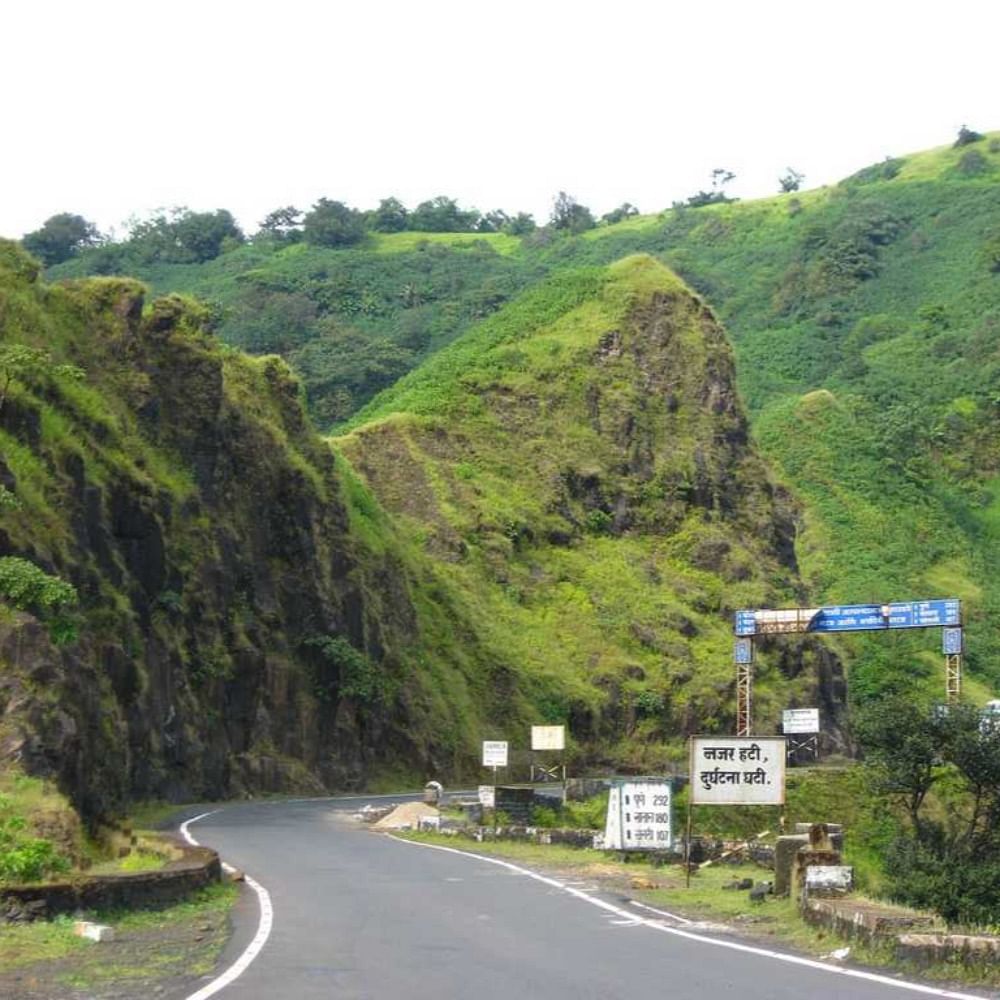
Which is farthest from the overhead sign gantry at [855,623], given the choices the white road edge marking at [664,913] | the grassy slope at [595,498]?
the white road edge marking at [664,913]

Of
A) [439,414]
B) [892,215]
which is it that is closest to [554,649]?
[439,414]

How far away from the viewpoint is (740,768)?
18.9m

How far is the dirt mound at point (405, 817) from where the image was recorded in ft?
100

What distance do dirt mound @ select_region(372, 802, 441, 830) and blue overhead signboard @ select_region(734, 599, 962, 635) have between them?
22734 mm

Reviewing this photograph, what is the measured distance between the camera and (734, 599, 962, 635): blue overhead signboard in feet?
164

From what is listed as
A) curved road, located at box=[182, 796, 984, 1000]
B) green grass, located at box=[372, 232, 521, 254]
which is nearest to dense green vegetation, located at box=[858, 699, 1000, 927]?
curved road, located at box=[182, 796, 984, 1000]

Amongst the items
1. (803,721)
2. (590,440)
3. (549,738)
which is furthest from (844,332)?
(549,738)

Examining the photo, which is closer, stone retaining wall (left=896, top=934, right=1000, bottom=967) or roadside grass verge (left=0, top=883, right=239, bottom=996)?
stone retaining wall (left=896, top=934, right=1000, bottom=967)

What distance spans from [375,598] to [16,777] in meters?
33.8

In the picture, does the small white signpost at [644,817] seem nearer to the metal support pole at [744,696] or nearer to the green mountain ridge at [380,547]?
the green mountain ridge at [380,547]

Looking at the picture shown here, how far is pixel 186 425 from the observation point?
147ft

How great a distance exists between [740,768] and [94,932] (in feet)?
27.1

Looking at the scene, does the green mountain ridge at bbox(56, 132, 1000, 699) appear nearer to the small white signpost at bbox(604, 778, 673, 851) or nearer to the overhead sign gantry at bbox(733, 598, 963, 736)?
the overhead sign gantry at bbox(733, 598, 963, 736)

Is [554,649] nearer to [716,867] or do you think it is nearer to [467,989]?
[716,867]
